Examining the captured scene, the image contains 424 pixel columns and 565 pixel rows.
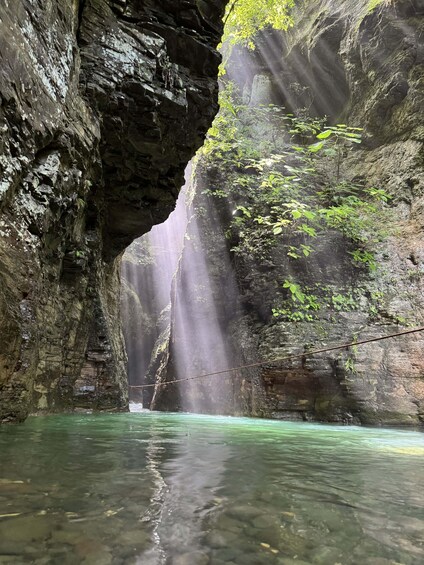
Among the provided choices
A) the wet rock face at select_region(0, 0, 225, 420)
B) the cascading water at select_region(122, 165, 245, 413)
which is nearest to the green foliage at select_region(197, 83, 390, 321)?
the cascading water at select_region(122, 165, 245, 413)

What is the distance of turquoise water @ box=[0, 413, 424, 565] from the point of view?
122cm

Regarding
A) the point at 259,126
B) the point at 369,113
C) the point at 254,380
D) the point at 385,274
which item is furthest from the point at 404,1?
the point at 254,380

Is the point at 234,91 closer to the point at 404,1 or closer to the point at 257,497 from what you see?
the point at 404,1

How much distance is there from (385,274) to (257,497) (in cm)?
852

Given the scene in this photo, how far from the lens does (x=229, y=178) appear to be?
39.1 ft

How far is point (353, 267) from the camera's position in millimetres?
9633

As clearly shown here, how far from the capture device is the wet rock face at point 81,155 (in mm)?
3803

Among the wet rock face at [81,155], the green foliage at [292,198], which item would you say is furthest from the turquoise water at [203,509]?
the green foliage at [292,198]

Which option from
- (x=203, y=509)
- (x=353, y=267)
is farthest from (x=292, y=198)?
(x=203, y=509)

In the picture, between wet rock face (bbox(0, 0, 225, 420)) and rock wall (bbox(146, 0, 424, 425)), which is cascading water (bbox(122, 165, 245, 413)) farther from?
wet rock face (bbox(0, 0, 225, 420))

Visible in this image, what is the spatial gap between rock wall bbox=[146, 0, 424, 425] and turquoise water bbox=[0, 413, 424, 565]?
17.4ft

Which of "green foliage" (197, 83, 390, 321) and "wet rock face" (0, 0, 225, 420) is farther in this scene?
"green foliage" (197, 83, 390, 321)

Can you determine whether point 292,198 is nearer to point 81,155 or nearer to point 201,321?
point 201,321

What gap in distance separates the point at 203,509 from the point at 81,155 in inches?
191
